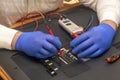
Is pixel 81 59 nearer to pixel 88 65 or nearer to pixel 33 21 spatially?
pixel 88 65

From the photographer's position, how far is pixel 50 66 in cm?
71

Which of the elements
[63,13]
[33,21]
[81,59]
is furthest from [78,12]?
[81,59]

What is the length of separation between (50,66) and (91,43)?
146 millimetres

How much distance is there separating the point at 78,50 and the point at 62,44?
7cm

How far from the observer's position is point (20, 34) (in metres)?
0.78

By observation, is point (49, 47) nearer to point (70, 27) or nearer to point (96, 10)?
point (70, 27)

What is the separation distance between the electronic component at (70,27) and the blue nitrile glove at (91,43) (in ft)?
0.16

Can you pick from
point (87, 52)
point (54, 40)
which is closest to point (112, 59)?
point (87, 52)

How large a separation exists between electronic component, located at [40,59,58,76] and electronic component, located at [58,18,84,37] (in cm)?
14

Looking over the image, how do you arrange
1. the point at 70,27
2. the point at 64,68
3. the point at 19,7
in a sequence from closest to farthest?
the point at 64,68, the point at 70,27, the point at 19,7

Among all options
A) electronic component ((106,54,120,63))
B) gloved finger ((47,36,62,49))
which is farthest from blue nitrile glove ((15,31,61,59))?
electronic component ((106,54,120,63))

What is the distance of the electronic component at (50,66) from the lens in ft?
2.26

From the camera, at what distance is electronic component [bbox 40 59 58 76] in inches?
27.2

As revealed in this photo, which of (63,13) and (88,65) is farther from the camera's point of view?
(63,13)
